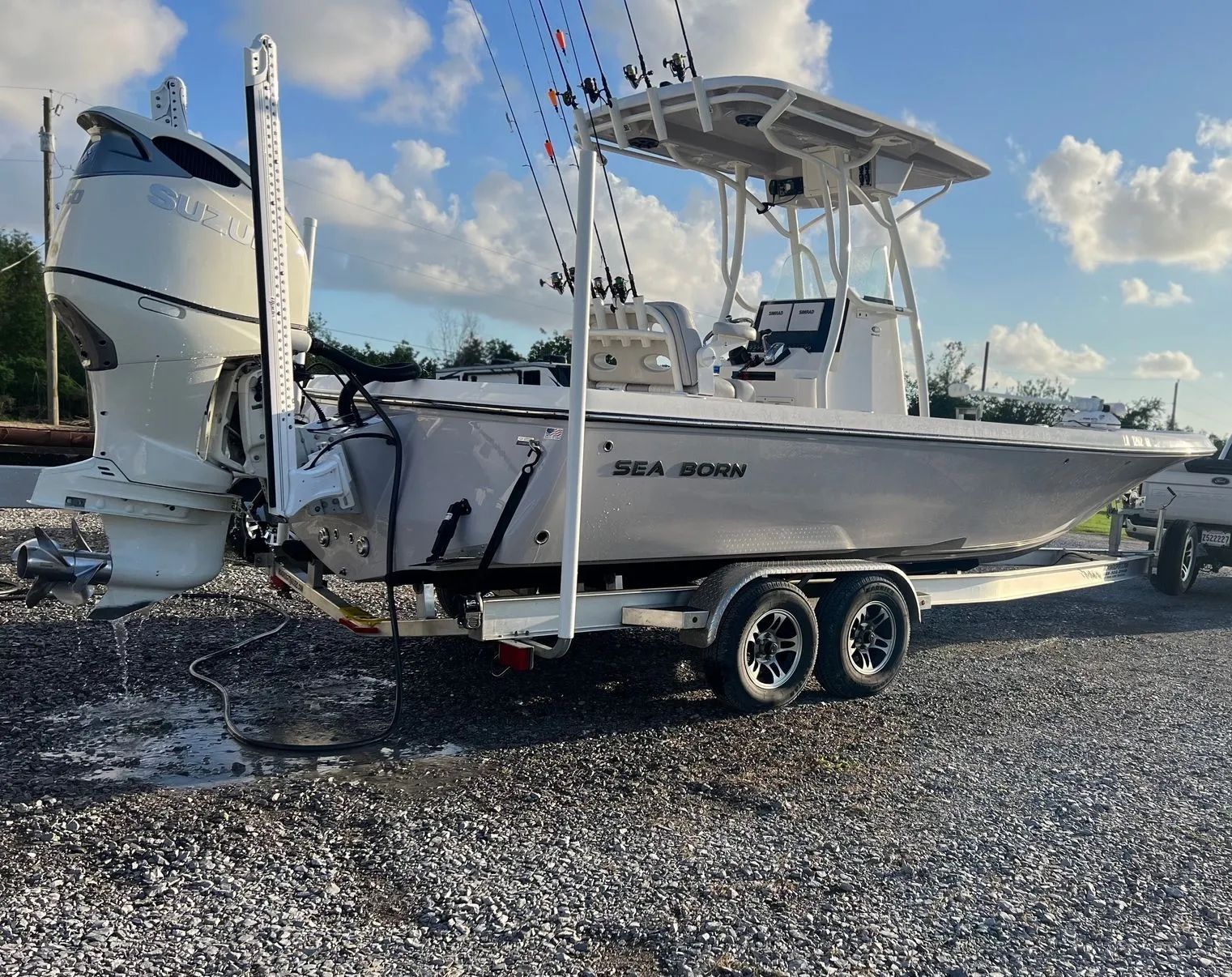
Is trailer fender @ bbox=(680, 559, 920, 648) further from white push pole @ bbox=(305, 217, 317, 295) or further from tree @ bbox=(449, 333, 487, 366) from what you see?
tree @ bbox=(449, 333, 487, 366)

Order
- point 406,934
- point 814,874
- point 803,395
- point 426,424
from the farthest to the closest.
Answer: point 803,395, point 426,424, point 814,874, point 406,934

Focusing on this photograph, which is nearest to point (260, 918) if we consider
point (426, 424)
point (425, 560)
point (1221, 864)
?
point (425, 560)

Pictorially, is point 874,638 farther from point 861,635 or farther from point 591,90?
point 591,90

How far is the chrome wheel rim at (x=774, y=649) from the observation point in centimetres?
494

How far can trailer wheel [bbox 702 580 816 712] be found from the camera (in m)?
4.79

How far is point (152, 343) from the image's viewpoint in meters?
4.03

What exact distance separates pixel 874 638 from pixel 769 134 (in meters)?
2.98

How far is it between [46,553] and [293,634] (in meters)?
2.61

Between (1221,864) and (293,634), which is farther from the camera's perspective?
(293,634)

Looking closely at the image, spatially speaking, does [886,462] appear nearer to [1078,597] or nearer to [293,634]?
[293,634]

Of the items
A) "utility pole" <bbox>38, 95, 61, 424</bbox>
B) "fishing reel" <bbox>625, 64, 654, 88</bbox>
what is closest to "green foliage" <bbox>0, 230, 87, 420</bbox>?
"utility pole" <bbox>38, 95, 61, 424</bbox>

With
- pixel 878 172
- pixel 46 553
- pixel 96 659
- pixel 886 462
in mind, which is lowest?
pixel 96 659

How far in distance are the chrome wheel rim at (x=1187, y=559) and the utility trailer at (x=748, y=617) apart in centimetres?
477

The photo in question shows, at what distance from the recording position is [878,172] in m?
6.38
